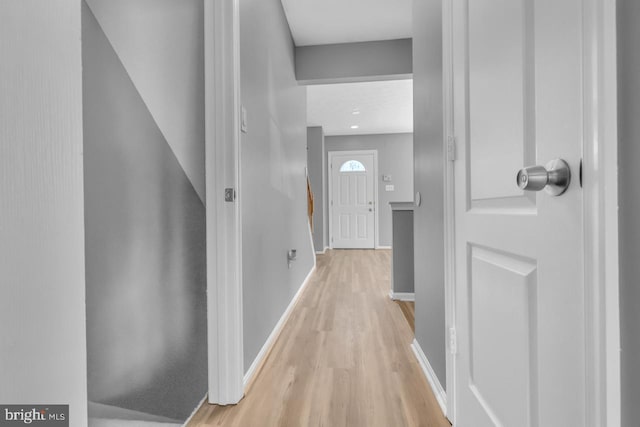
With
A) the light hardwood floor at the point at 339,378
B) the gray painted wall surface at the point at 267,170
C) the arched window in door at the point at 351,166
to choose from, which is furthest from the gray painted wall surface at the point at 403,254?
the arched window in door at the point at 351,166

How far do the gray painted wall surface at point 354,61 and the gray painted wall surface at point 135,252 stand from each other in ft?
7.53

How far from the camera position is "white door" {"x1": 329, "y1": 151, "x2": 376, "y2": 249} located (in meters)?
7.34

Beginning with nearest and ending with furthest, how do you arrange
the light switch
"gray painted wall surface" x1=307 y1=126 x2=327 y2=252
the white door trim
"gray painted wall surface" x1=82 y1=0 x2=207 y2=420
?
1. "gray painted wall surface" x1=82 y1=0 x2=207 y2=420
2. the white door trim
3. the light switch
4. "gray painted wall surface" x1=307 y1=126 x2=327 y2=252

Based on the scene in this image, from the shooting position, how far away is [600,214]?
0.49m

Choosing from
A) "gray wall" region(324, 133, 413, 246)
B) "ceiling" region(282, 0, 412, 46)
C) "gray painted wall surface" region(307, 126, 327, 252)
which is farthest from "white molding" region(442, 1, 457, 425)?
"gray wall" region(324, 133, 413, 246)

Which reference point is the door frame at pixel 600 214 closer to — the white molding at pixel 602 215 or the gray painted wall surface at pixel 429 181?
the white molding at pixel 602 215

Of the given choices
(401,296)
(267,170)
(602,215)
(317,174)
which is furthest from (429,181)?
(317,174)

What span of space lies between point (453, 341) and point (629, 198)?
0.85 m

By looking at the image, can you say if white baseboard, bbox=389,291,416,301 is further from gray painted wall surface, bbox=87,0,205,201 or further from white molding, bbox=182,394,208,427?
gray painted wall surface, bbox=87,0,205,201

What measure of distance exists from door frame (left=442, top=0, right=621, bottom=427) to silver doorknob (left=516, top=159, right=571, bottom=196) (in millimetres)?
40

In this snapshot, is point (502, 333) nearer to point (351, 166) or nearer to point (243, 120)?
point (243, 120)

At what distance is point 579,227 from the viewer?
0.53m

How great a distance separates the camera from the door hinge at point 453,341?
3.77ft

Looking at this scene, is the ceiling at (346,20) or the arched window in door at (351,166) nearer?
the ceiling at (346,20)
